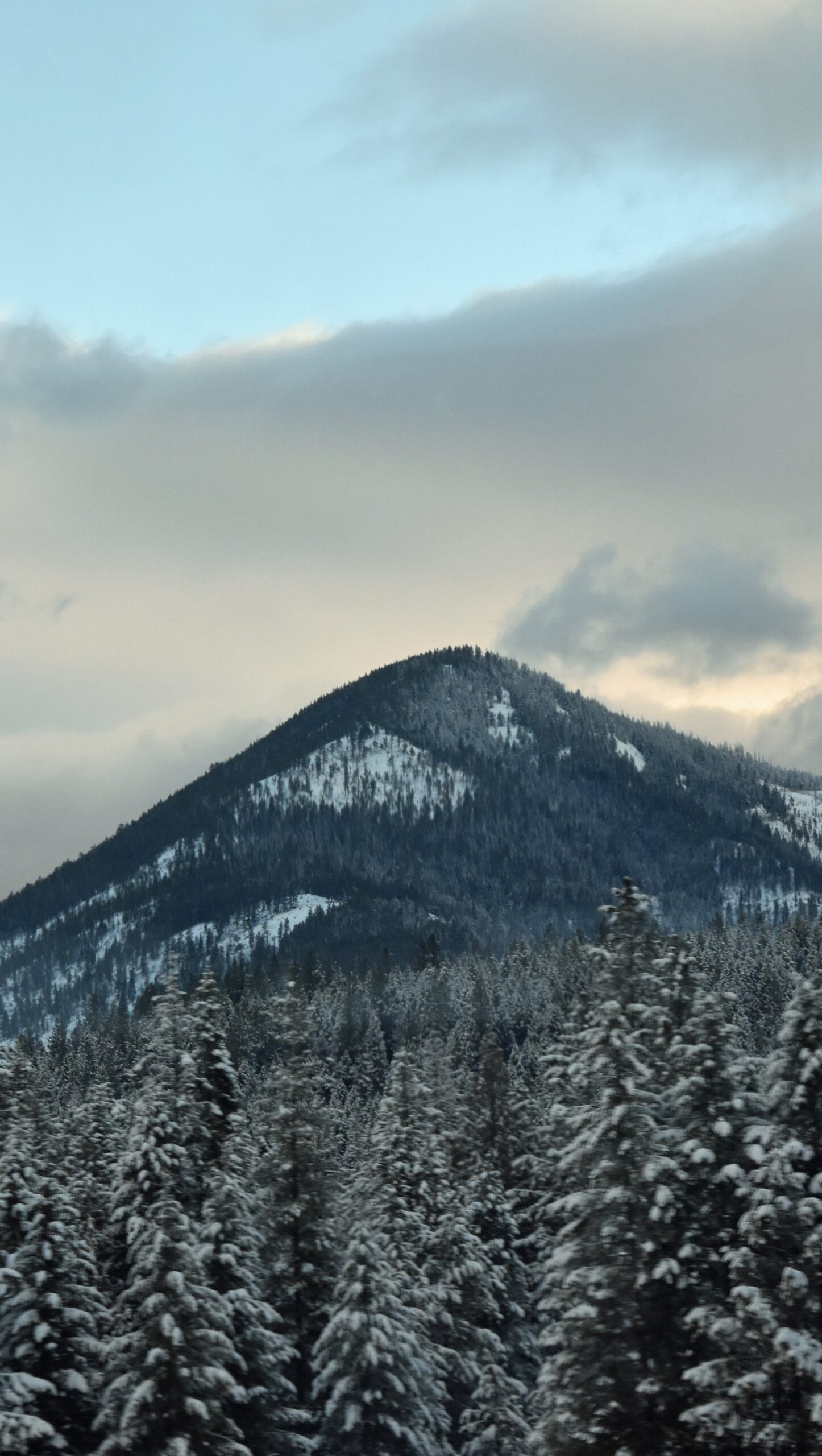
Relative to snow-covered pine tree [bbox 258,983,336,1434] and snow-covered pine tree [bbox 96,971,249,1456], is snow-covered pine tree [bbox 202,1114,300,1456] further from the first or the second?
snow-covered pine tree [bbox 258,983,336,1434]

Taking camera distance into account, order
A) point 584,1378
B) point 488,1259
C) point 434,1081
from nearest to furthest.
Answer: point 584,1378 → point 488,1259 → point 434,1081

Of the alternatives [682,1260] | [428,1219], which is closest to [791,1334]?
[682,1260]

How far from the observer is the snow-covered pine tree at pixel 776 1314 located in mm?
28734

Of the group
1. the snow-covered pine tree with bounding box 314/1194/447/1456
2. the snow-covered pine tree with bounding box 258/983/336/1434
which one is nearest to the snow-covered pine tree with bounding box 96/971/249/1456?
the snow-covered pine tree with bounding box 314/1194/447/1456

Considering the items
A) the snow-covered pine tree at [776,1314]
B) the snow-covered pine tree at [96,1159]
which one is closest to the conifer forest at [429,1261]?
the snow-covered pine tree at [776,1314]

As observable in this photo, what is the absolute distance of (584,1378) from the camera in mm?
32906

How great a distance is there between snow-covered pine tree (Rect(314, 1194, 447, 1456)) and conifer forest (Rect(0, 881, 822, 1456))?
0.09 metres

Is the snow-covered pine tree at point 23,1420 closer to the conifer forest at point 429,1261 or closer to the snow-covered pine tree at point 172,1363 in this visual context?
the conifer forest at point 429,1261

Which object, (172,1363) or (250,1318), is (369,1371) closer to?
(250,1318)

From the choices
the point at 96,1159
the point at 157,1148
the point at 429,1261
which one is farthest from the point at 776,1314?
the point at 96,1159

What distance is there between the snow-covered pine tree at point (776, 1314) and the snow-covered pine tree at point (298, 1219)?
15.1 m

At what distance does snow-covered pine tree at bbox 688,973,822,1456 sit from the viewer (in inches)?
1131

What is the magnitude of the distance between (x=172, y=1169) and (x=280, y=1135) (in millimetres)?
3562

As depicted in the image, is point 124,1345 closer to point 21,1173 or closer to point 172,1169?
point 21,1173
